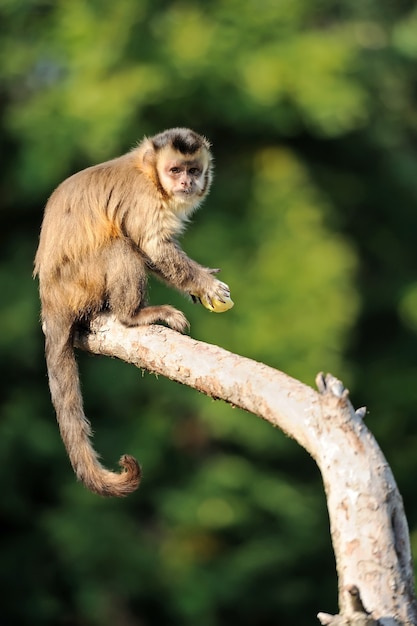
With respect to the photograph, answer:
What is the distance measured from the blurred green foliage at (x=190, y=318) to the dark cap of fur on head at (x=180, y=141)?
7.61 m

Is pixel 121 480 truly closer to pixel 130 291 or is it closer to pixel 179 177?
pixel 130 291

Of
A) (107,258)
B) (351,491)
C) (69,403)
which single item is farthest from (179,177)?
(351,491)

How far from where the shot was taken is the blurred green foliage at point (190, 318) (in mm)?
15211

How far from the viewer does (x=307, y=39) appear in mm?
17406

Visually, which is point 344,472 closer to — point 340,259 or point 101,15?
point 340,259

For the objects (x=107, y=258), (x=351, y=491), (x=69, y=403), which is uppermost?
(x=107, y=258)

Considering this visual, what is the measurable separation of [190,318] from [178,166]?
8557mm

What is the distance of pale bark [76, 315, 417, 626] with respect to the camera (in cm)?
405

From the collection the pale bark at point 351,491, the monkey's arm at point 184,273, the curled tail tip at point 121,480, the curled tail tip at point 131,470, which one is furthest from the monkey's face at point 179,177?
the pale bark at point 351,491

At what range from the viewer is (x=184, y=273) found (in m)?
6.60

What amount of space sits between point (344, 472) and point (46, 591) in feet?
39.7

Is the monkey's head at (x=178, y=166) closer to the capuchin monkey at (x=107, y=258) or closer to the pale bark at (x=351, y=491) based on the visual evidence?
the capuchin monkey at (x=107, y=258)

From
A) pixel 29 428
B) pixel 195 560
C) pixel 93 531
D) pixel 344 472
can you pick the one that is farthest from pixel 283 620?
pixel 344 472

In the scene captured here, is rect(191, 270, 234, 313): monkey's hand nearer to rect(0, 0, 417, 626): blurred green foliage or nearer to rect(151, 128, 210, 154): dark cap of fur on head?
rect(151, 128, 210, 154): dark cap of fur on head
